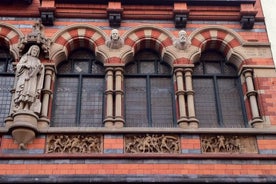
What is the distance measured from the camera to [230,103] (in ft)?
37.0

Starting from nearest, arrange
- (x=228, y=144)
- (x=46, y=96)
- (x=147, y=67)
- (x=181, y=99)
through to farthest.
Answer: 1. (x=228, y=144)
2. (x=46, y=96)
3. (x=181, y=99)
4. (x=147, y=67)

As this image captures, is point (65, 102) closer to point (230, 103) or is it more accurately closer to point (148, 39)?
point (148, 39)

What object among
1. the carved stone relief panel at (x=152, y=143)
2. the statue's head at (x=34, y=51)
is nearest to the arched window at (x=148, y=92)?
the carved stone relief panel at (x=152, y=143)

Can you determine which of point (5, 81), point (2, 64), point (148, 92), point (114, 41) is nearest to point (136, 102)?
point (148, 92)

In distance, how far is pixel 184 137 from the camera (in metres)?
10.2

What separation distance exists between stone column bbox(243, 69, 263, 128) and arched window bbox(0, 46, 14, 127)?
6060 millimetres

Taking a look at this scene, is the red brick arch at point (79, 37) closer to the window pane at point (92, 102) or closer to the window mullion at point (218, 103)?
the window pane at point (92, 102)

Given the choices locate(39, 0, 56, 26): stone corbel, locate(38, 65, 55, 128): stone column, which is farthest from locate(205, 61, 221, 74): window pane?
locate(39, 0, 56, 26): stone corbel

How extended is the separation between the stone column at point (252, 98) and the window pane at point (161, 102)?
198 cm

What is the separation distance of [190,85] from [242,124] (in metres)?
1.63

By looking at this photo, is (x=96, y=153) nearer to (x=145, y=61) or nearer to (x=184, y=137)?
(x=184, y=137)

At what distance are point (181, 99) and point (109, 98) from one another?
5.85ft

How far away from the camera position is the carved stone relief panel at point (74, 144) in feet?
32.6

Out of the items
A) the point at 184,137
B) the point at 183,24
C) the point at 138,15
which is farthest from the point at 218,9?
the point at 184,137
